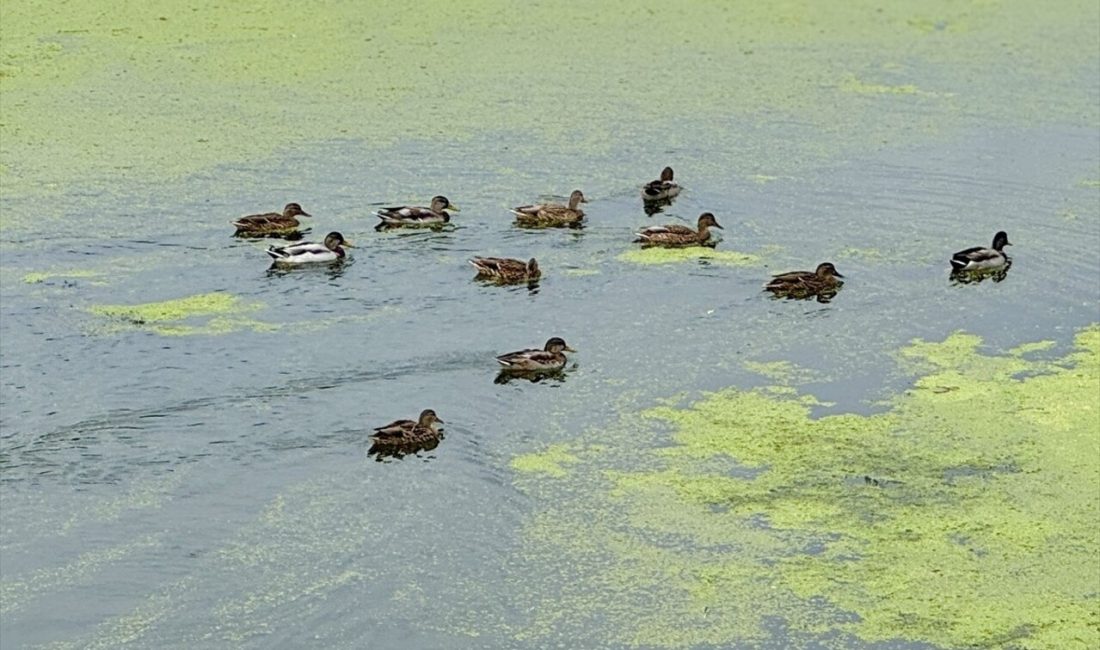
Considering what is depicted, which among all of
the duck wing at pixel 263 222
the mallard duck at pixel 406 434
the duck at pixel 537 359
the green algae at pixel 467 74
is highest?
the green algae at pixel 467 74

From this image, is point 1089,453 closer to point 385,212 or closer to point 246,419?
point 246,419

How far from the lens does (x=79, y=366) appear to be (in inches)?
335

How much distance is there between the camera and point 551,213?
1065 cm

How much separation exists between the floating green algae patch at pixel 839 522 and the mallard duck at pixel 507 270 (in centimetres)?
191

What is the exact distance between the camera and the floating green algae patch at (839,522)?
639 cm

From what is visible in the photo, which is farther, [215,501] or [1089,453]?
[1089,453]

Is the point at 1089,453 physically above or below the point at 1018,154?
below

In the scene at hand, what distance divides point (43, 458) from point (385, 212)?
3.57 metres

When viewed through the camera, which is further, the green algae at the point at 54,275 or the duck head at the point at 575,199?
the duck head at the point at 575,199

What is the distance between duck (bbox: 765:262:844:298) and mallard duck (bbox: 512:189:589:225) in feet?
4.73

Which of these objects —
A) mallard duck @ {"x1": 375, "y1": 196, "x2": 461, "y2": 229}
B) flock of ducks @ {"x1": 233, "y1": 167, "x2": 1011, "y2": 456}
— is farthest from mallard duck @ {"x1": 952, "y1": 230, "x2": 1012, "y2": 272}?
mallard duck @ {"x1": 375, "y1": 196, "x2": 461, "y2": 229}

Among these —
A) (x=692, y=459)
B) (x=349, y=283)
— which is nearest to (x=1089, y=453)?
(x=692, y=459)

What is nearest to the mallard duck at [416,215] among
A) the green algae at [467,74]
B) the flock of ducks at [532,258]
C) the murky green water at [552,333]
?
the flock of ducks at [532,258]

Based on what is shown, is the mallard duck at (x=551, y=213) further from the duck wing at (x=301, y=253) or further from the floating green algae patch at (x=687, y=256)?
the duck wing at (x=301, y=253)
